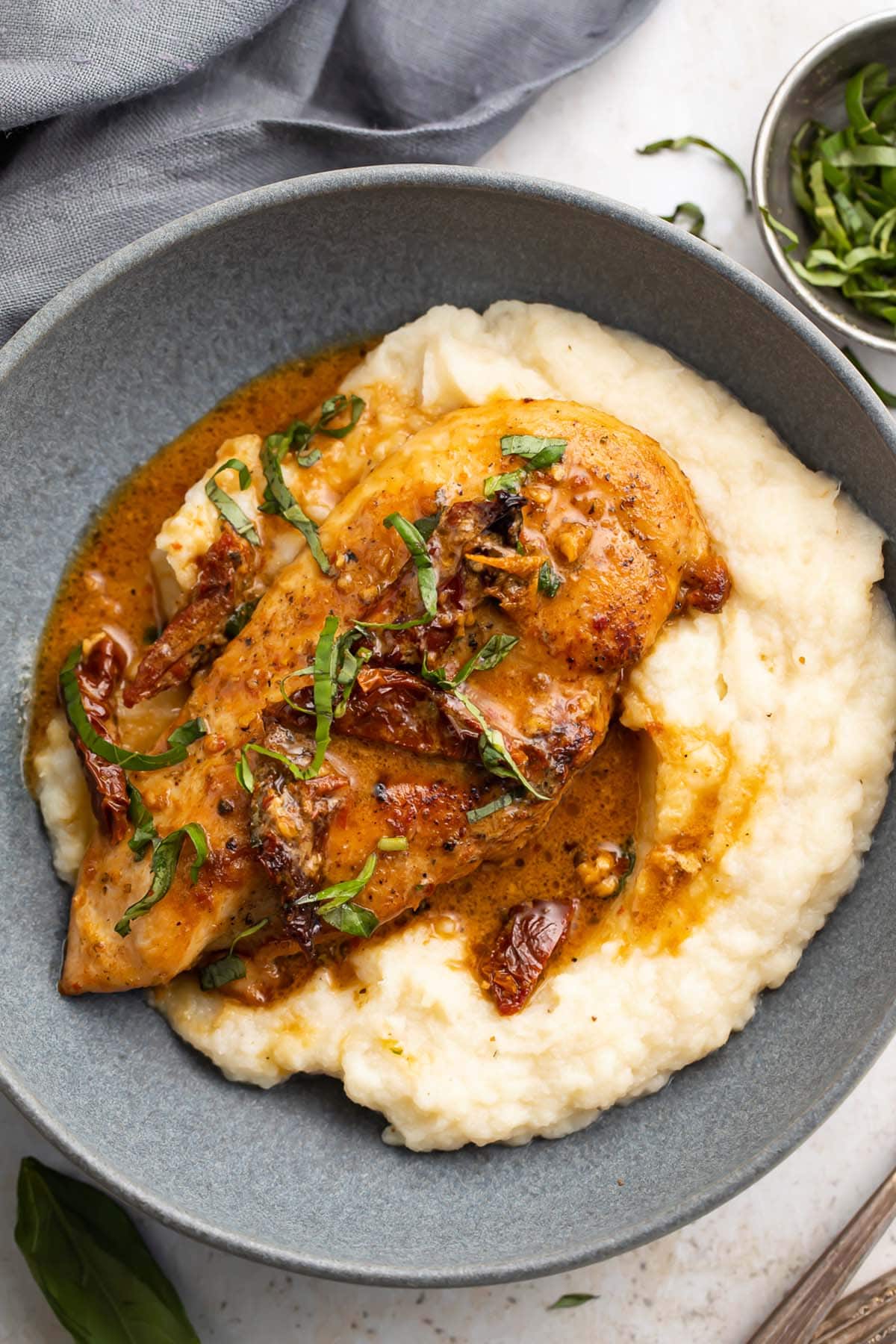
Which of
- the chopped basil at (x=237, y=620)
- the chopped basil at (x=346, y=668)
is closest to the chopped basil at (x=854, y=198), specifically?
the chopped basil at (x=346, y=668)

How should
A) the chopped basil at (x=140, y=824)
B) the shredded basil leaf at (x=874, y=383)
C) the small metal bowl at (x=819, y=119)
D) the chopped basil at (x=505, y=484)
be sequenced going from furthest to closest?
1. the shredded basil leaf at (x=874, y=383)
2. the small metal bowl at (x=819, y=119)
3. the chopped basil at (x=140, y=824)
4. the chopped basil at (x=505, y=484)

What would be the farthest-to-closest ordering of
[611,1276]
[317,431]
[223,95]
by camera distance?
[611,1276], [223,95], [317,431]

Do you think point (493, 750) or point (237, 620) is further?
point (237, 620)

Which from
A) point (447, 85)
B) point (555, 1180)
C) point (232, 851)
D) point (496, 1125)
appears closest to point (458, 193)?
point (447, 85)

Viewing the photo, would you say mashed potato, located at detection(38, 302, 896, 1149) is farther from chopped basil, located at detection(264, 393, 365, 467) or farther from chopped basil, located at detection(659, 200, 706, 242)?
chopped basil, located at detection(659, 200, 706, 242)

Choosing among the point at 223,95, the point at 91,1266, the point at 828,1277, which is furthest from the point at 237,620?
the point at 828,1277

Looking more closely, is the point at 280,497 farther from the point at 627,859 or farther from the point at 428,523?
the point at 627,859

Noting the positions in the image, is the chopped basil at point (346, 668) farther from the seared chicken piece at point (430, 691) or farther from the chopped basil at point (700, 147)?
the chopped basil at point (700, 147)

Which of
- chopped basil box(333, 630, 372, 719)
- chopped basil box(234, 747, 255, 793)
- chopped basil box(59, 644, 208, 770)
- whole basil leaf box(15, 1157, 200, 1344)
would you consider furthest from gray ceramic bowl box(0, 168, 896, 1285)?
chopped basil box(333, 630, 372, 719)
